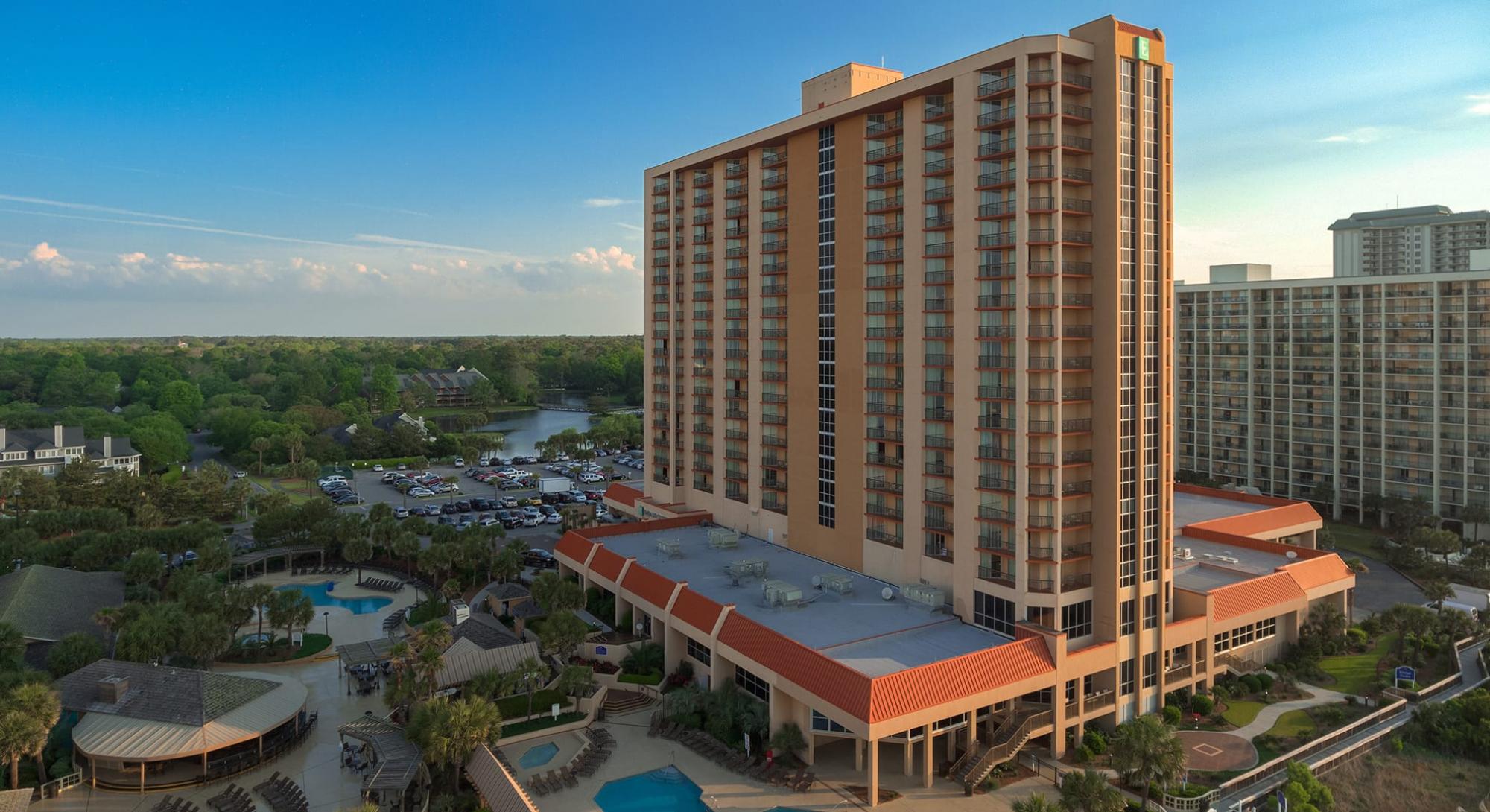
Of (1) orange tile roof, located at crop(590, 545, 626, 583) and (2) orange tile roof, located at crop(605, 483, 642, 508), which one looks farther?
(2) orange tile roof, located at crop(605, 483, 642, 508)

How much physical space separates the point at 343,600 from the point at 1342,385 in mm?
86817

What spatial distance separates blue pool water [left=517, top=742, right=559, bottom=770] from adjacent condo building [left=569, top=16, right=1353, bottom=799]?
818cm

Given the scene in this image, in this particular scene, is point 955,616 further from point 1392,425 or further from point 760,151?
point 1392,425

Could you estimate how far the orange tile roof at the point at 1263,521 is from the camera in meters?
57.9

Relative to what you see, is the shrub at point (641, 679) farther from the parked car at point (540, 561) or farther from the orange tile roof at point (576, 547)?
the parked car at point (540, 561)

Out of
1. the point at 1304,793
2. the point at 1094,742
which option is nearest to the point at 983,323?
the point at 1094,742

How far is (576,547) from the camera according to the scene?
2303 inches

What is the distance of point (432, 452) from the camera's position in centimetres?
12731

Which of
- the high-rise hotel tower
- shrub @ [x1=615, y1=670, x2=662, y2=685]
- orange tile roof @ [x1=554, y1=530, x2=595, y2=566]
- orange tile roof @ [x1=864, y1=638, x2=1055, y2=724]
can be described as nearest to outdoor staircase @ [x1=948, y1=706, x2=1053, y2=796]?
orange tile roof @ [x1=864, y1=638, x2=1055, y2=724]

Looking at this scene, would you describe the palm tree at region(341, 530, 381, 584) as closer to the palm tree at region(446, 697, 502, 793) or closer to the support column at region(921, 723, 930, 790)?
the palm tree at region(446, 697, 502, 793)

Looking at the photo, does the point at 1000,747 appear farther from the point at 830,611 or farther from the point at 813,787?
the point at 830,611

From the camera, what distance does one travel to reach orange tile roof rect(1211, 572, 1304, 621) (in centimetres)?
4338

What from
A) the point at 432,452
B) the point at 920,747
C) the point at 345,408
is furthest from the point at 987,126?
the point at 345,408

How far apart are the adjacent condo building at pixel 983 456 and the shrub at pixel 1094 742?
0.96 m
